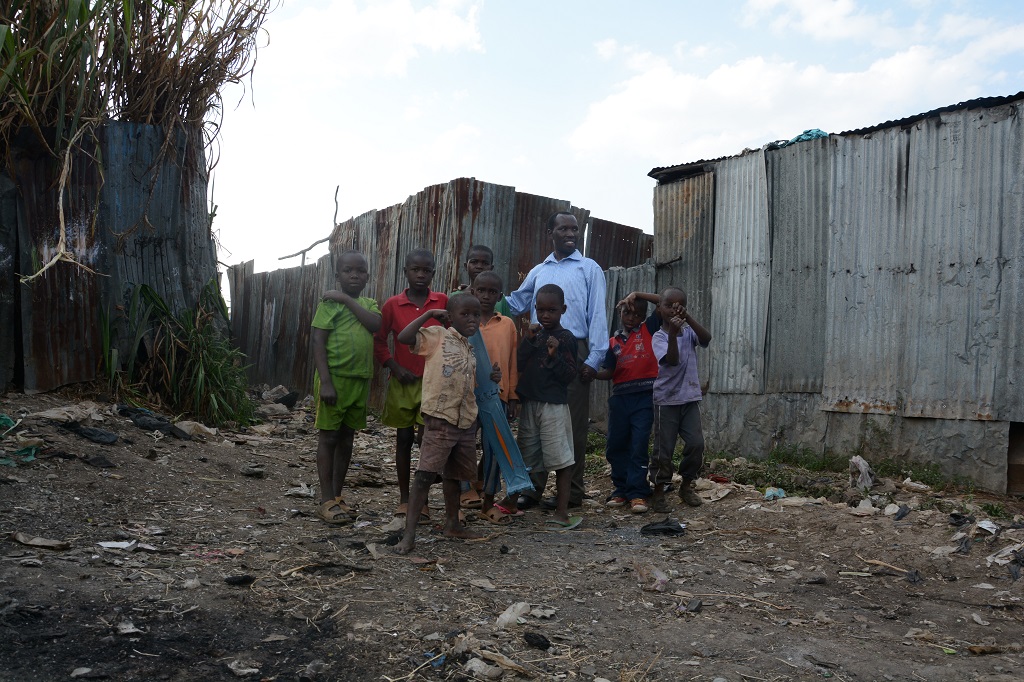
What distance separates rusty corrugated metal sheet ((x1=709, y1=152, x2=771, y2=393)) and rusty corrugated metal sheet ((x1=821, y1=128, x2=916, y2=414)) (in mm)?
700

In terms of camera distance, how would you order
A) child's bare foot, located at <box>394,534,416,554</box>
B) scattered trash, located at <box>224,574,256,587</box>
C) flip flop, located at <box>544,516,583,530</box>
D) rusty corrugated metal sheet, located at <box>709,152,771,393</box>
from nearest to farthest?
1. scattered trash, located at <box>224,574,256,587</box>
2. child's bare foot, located at <box>394,534,416,554</box>
3. flip flop, located at <box>544,516,583,530</box>
4. rusty corrugated metal sheet, located at <box>709,152,771,393</box>

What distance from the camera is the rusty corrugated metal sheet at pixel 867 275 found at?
688 cm

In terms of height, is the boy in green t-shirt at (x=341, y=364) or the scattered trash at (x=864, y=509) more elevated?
the boy in green t-shirt at (x=341, y=364)

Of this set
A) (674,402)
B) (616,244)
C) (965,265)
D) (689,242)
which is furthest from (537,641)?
(616,244)

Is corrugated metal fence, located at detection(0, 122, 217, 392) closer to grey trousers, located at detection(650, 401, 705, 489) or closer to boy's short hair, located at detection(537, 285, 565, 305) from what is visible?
boy's short hair, located at detection(537, 285, 565, 305)

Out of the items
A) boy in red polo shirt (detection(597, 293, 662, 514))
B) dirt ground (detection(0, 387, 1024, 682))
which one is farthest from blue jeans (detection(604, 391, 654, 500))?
dirt ground (detection(0, 387, 1024, 682))

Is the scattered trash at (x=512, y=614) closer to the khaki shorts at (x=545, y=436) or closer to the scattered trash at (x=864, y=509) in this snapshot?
the khaki shorts at (x=545, y=436)

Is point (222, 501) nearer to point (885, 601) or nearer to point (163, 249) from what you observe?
point (163, 249)

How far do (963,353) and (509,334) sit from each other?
11.9 ft

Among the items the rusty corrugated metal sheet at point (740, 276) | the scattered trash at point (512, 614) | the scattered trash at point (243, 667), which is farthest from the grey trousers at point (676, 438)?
the scattered trash at point (243, 667)

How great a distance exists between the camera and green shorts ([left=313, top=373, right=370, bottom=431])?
15.9ft

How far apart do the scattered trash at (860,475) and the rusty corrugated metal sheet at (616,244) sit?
4124mm

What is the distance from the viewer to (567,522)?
5.12m

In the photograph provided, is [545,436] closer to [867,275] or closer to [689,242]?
[867,275]
